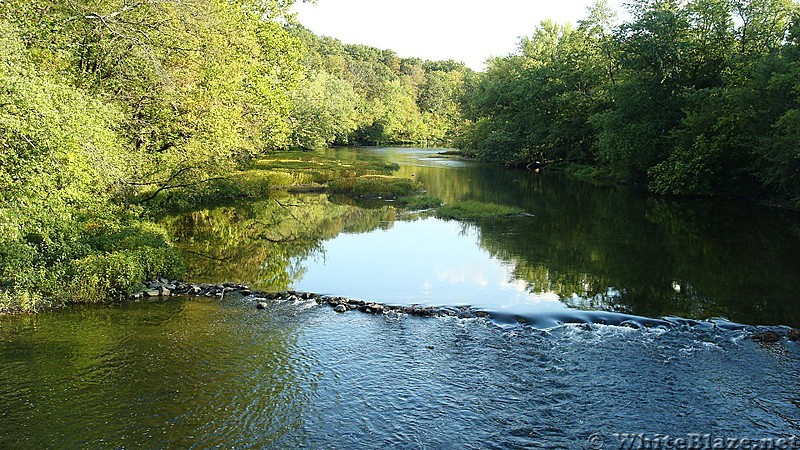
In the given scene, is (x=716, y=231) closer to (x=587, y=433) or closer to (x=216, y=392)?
(x=587, y=433)

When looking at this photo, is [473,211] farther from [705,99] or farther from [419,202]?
[705,99]

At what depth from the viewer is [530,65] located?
239 ft

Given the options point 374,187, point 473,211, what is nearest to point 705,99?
point 473,211

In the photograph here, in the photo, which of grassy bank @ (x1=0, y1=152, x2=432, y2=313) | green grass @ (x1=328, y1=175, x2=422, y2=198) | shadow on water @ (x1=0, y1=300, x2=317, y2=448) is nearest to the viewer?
shadow on water @ (x1=0, y1=300, x2=317, y2=448)

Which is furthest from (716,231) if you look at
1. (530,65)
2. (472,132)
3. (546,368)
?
(472,132)

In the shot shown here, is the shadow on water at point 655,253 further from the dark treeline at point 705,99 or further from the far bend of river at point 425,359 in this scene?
the dark treeline at point 705,99

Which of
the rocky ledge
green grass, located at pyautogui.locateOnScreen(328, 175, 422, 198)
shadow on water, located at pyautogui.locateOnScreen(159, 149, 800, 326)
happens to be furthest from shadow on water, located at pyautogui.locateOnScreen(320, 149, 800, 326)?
the rocky ledge

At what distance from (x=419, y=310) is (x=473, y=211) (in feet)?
56.0

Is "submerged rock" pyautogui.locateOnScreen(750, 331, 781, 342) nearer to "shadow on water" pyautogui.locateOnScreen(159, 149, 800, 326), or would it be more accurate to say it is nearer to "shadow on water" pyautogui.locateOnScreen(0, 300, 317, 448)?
"shadow on water" pyautogui.locateOnScreen(159, 149, 800, 326)

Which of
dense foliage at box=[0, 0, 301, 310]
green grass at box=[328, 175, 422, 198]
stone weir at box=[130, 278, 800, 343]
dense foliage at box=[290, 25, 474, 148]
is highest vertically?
dense foliage at box=[290, 25, 474, 148]

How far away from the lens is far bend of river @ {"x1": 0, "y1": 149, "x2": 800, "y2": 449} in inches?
355

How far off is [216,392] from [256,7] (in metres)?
28.7

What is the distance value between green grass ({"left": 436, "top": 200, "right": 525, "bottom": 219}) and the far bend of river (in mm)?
8292

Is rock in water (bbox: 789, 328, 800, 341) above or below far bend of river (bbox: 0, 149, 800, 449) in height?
above
